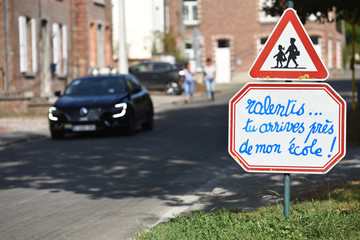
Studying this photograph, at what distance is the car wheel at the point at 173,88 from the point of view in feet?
144

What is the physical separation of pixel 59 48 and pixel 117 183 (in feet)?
85.3

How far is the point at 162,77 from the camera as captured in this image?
44094mm

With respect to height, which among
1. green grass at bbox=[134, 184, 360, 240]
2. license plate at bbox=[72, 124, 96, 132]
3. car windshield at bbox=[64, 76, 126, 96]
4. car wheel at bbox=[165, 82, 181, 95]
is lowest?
car wheel at bbox=[165, 82, 181, 95]

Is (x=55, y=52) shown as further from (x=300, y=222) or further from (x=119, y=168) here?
(x=300, y=222)

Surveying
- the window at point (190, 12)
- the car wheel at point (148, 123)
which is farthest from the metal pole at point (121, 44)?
the window at point (190, 12)

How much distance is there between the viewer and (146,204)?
397 inches

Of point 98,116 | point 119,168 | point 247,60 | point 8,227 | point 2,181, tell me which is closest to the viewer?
point 8,227

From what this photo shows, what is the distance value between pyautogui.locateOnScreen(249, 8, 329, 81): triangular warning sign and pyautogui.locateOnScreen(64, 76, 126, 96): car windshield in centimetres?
1416

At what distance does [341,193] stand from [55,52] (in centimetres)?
2858

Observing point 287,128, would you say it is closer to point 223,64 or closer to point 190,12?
point 223,64

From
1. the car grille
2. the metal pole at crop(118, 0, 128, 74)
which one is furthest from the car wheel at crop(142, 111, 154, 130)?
the metal pole at crop(118, 0, 128, 74)

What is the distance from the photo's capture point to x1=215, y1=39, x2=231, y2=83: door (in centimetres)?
6644

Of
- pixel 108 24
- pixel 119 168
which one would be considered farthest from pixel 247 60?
pixel 119 168

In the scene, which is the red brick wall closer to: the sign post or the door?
the door
